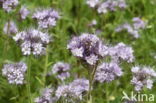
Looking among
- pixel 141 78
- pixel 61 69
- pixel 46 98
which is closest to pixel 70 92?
pixel 46 98

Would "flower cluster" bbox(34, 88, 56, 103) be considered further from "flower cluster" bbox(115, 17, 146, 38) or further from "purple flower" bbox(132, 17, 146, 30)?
"purple flower" bbox(132, 17, 146, 30)

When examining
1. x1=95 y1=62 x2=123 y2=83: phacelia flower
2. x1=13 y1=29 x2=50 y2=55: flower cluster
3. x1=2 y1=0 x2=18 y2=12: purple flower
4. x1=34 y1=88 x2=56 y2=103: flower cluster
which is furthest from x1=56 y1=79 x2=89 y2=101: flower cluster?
x1=2 y1=0 x2=18 y2=12: purple flower

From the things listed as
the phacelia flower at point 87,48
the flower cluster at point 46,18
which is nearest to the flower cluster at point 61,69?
the flower cluster at point 46,18

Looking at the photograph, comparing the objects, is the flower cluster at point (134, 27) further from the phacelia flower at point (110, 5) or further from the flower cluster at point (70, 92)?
the flower cluster at point (70, 92)

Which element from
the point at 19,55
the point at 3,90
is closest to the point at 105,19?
the point at 19,55

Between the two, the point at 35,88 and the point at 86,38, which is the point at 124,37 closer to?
the point at 35,88
